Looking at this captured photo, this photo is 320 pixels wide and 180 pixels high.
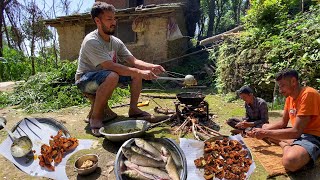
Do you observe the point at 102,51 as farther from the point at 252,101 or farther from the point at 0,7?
the point at 0,7

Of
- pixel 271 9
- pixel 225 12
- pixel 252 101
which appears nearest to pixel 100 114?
pixel 252 101

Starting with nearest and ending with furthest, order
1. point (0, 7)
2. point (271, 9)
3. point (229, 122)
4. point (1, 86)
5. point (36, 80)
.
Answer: point (229, 122) → point (271, 9) → point (36, 80) → point (1, 86) → point (0, 7)

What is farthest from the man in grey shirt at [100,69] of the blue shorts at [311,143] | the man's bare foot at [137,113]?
the blue shorts at [311,143]

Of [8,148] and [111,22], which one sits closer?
[8,148]

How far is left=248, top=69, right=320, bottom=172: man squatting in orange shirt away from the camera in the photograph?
8.91ft

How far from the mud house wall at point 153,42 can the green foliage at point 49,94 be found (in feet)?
12.5

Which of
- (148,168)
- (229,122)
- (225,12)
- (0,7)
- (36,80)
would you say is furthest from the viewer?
(225,12)

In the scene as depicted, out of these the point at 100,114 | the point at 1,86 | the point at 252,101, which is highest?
the point at 252,101

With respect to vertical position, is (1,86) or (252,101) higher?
(252,101)

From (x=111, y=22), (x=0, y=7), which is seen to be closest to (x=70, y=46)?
(x=0, y=7)

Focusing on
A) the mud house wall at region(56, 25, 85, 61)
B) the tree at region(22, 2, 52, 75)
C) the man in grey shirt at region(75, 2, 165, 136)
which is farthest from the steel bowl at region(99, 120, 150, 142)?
the tree at region(22, 2, 52, 75)

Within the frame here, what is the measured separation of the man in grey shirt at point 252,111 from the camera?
387cm

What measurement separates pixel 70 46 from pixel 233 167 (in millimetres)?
11483

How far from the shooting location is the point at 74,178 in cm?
286
